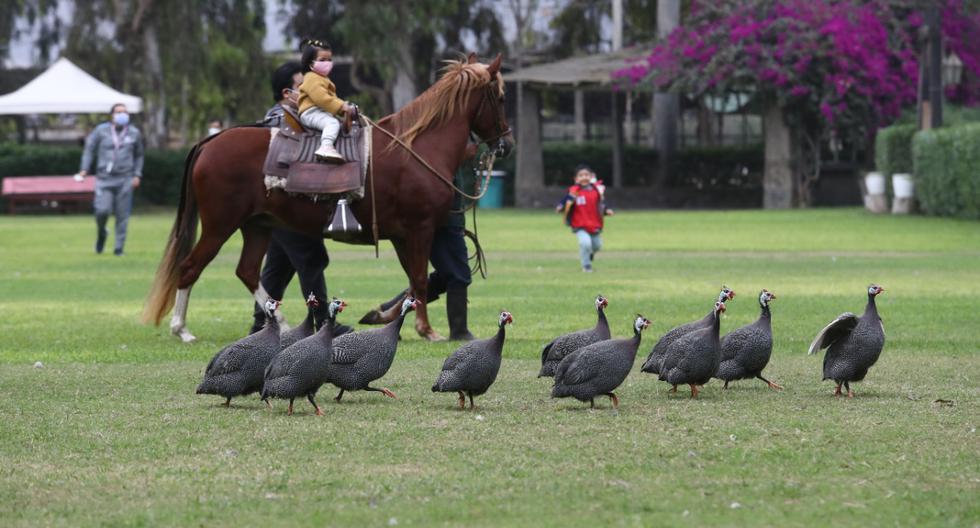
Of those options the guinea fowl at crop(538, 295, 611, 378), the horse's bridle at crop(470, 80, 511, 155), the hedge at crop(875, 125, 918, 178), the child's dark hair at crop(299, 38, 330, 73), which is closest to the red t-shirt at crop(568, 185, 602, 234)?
the horse's bridle at crop(470, 80, 511, 155)

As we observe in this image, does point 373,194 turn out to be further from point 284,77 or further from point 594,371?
point 594,371

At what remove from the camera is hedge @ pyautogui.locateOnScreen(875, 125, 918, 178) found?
40438mm

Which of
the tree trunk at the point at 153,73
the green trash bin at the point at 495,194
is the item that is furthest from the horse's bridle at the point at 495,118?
the tree trunk at the point at 153,73

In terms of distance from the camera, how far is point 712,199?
50.6 meters

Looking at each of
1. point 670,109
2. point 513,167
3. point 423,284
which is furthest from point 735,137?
point 423,284

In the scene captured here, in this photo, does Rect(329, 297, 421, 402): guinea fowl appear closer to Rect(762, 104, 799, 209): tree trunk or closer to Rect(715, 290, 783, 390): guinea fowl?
Rect(715, 290, 783, 390): guinea fowl

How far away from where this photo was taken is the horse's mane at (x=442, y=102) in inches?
597

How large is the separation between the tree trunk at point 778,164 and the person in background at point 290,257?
103ft

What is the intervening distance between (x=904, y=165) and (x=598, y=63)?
10.9 m

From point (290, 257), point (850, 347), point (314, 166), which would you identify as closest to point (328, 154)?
point (314, 166)

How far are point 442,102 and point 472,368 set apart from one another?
5271mm

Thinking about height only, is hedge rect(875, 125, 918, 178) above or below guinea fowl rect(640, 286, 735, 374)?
below

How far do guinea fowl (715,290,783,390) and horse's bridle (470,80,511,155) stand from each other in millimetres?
4769

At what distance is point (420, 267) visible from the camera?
582 inches
